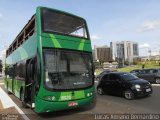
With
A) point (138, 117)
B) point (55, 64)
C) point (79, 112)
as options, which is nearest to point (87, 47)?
point (55, 64)

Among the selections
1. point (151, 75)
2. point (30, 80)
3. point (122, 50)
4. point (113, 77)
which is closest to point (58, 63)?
point (30, 80)

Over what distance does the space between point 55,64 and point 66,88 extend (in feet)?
3.21

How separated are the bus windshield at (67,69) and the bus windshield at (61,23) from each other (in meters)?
0.91

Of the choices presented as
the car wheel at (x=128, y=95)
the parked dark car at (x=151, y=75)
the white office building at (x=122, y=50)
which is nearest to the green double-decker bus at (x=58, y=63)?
the car wheel at (x=128, y=95)

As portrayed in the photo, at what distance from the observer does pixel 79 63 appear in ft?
34.0

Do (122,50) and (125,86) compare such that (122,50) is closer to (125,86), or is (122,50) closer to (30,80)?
(125,86)

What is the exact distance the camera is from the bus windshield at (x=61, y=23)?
33.0ft

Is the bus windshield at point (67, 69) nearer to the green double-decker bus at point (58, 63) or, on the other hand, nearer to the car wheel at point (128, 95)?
the green double-decker bus at point (58, 63)

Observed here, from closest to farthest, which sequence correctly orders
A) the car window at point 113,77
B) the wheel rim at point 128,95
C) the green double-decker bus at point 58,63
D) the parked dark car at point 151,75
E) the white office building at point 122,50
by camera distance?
1. the green double-decker bus at point 58,63
2. the wheel rim at point 128,95
3. the car window at point 113,77
4. the parked dark car at point 151,75
5. the white office building at point 122,50

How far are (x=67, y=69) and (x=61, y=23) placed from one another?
2019mm

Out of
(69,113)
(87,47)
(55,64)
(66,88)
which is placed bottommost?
(69,113)

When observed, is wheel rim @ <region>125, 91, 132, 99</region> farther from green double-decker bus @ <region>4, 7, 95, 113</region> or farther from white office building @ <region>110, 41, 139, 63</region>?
white office building @ <region>110, 41, 139, 63</region>

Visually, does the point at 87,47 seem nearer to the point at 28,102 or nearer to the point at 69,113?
the point at 69,113

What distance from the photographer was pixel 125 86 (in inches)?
553
